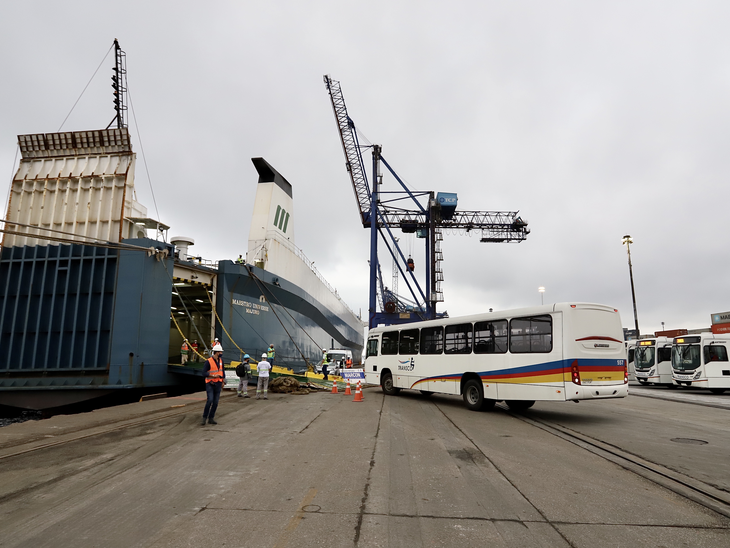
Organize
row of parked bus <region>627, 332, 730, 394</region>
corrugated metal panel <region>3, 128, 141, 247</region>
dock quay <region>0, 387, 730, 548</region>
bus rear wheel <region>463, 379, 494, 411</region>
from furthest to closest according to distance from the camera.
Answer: row of parked bus <region>627, 332, 730, 394</region>
corrugated metal panel <region>3, 128, 141, 247</region>
bus rear wheel <region>463, 379, 494, 411</region>
dock quay <region>0, 387, 730, 548</region>

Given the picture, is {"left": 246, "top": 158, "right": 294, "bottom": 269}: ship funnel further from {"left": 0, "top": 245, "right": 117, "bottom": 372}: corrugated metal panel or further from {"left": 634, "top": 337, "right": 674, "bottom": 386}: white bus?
{"left": 634, "top": 337, "right": 674, "bottom": 386}: white bus

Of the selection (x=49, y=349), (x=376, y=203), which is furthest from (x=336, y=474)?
(x=376, y=203)

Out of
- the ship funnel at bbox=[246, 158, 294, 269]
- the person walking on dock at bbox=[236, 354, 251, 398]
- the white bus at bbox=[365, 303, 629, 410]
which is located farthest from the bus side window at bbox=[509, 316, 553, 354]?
the ship funnel at bbox=[246, 158, 294, 269]

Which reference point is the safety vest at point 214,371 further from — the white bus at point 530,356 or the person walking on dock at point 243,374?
the white bus at point 530,356

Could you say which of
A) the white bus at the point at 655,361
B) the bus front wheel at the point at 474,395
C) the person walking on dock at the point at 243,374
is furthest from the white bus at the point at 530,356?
the white bus at the point at 655,361

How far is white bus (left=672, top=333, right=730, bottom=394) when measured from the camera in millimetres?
20062

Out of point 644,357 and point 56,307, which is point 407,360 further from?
point 644,357

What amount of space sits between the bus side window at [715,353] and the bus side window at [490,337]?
1518 centimetres

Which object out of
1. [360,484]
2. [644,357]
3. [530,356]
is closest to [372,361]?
[530,356]

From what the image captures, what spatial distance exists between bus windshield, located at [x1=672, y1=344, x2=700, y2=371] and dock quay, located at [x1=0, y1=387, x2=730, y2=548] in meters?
13.5

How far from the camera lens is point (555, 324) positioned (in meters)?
10.3

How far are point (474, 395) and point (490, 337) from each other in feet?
6.00

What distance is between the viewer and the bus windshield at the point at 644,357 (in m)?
26.1

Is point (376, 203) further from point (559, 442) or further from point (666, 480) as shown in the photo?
point (666, 480)
